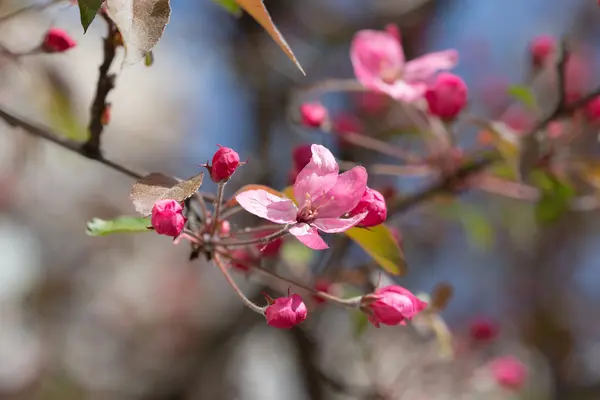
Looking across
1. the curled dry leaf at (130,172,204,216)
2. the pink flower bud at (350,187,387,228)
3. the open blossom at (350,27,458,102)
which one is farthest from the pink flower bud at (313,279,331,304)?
the curled dry leaf at (130,172,204,216)

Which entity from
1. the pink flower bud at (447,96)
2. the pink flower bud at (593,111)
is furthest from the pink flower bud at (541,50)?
the pink flower bud at (447,96)

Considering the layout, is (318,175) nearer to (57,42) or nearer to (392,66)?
(57,42)

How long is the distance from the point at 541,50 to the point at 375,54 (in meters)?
0.46

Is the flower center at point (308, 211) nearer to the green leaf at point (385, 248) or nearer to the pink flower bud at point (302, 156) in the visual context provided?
the green leaf at point (385, 248)

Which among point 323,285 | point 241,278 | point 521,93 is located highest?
point 521,93

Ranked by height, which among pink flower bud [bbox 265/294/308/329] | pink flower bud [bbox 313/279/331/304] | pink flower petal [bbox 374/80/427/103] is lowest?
pink flower bud [bbox 313/279/331/304]

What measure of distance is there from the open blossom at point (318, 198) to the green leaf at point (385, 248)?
114 millimetres

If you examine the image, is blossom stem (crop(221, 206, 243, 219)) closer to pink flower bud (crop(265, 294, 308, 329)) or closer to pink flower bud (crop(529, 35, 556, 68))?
pink flower bud (crop(265, 294, 308, 329))

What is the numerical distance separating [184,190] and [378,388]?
110cm

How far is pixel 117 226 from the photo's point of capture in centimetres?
83

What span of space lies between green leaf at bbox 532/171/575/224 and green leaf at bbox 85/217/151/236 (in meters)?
0.88

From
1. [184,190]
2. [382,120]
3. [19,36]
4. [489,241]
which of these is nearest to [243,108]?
[382,120]

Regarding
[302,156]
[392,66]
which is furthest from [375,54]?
[302,156]

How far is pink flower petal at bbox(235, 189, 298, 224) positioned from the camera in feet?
2.45
